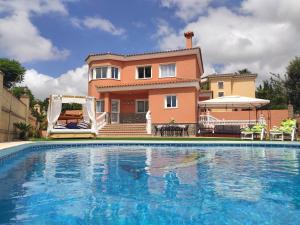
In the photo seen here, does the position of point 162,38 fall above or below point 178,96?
above

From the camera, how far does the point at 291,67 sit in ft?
130

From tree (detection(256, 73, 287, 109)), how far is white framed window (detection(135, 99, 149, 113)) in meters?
22.6

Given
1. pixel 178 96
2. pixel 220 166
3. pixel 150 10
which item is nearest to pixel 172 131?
pixel 178 96

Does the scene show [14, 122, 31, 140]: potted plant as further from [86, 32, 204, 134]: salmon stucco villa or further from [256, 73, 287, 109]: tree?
[256, 73, 287, 109]: tree

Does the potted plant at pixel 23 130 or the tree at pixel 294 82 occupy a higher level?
the tree at pixel 294 82

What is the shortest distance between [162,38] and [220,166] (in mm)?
21155

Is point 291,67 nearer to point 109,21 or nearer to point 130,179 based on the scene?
point 109,21

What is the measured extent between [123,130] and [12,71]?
29.8 metres

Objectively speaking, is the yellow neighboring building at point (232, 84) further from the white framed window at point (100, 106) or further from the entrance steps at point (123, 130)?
the entrance steps at point (123, 130)

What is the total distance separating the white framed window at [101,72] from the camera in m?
28.2

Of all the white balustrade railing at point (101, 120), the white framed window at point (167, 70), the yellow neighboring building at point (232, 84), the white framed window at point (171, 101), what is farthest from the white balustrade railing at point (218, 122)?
the yellow neighboring building at point (232, 84)

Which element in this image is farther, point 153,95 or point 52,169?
point 153,95

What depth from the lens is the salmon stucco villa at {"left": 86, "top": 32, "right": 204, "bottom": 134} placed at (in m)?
24.3

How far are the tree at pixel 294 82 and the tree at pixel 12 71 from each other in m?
38.7
